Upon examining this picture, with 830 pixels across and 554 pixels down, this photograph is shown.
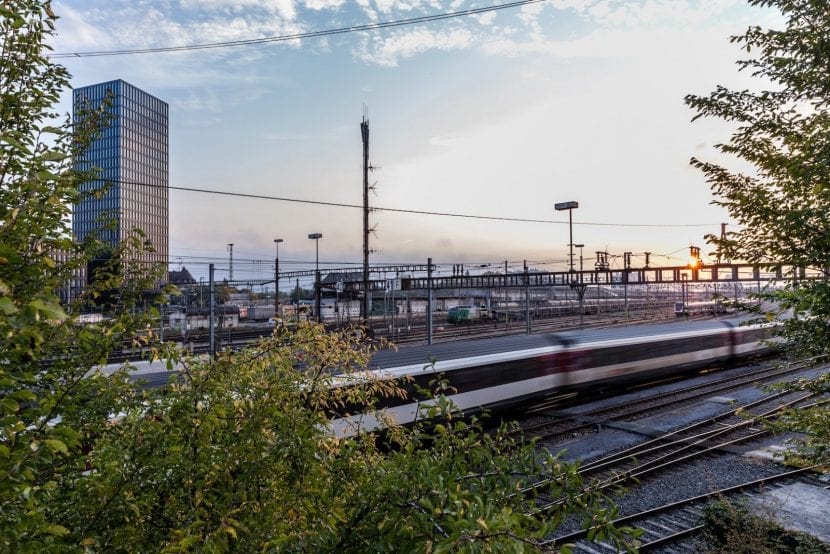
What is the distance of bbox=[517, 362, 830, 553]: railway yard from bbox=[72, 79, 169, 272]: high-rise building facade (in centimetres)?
490

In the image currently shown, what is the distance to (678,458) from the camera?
442 inches

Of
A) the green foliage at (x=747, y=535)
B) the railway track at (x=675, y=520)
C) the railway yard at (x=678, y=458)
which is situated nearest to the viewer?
the green foliage at (x=747, y=535)

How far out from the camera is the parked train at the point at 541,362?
33.1 feet

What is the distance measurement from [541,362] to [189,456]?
38.7ft

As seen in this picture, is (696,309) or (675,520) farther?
(696,309)

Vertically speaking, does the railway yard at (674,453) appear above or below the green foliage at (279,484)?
below

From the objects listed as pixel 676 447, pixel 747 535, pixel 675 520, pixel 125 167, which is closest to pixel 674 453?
pixel 676 447

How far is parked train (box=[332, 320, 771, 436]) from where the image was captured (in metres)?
10.1

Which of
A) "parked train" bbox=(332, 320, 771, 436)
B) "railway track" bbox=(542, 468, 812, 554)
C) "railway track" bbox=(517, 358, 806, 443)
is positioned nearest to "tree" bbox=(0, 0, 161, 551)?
"parked train" bbox=(332, 320, 771, 436)

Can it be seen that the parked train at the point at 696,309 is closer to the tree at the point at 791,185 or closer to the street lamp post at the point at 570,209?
the street lamp post at the point at 570,209

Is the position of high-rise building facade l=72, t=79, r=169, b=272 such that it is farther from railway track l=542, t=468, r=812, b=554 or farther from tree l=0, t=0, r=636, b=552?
railway track l=542, t=468, r=812, b=554

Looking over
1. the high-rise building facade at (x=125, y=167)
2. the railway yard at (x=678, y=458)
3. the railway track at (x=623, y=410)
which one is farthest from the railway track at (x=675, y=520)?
the high-rise building facade at (x=125, y=167)

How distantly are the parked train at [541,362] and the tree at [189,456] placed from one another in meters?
4.65

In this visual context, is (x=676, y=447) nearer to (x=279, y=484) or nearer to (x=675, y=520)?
(x=675, y=520)
